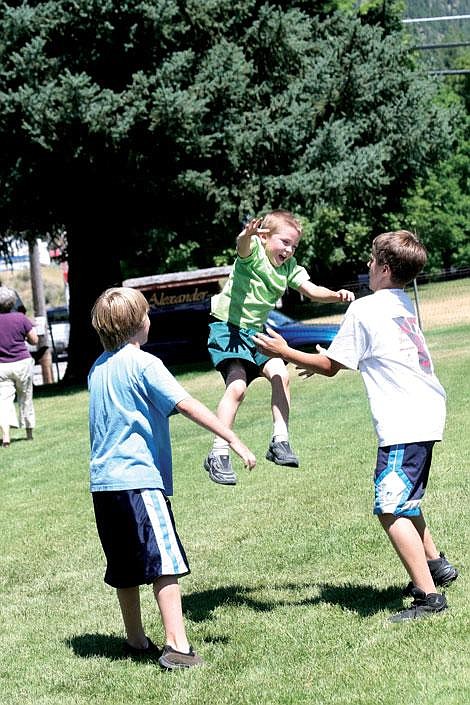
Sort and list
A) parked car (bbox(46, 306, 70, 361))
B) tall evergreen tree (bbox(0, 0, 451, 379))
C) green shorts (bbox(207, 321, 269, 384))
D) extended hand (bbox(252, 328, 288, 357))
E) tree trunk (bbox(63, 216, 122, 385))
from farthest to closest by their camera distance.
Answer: parked car (bbox(46, 306, 70, 361)), tree trunk (bbox(63, 216, 122, 385)), tall evergreen tree (bbox(0, 0, 451, 379)), green shorts (bbox(207, 321, 269, 384)), extended hand (bbox(252, 328, 288, 357))

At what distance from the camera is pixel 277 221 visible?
21.3 ft

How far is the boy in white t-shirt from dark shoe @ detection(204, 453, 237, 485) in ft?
3.41

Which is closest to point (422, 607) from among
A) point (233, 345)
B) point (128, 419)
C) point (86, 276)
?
point (128, 419)

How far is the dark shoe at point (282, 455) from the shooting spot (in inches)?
252

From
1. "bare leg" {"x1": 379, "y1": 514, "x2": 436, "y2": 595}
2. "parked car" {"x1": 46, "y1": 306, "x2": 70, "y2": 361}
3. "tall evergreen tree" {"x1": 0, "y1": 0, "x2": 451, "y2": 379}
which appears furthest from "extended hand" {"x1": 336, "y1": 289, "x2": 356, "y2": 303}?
"parked car" {"x1": 46, "y1": 306, "x2": 70, "y2": 361}

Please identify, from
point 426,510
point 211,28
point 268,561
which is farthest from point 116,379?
point 211,28

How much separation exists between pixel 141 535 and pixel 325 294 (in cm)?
221

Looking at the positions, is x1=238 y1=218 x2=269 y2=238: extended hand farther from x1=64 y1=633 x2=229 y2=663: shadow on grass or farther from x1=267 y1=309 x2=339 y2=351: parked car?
x1=267 y1=309 x2=339 y2=351: parked car

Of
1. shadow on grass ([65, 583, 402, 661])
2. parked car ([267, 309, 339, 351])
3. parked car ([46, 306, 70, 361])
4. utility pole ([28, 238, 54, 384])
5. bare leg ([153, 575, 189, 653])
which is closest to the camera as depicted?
bare leg ([153, 575, 189, 653])

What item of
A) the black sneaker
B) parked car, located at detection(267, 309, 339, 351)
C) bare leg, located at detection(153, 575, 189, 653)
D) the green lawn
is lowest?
parked car, located at detection(267, 309, 339, 351)

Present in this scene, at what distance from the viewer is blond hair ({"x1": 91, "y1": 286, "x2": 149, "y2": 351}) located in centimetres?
504

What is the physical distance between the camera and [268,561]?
6945 mm

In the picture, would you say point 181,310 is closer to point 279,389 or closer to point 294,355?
point 279,389

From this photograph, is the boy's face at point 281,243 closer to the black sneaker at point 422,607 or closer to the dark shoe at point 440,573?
the dark shoe at point 440,573
